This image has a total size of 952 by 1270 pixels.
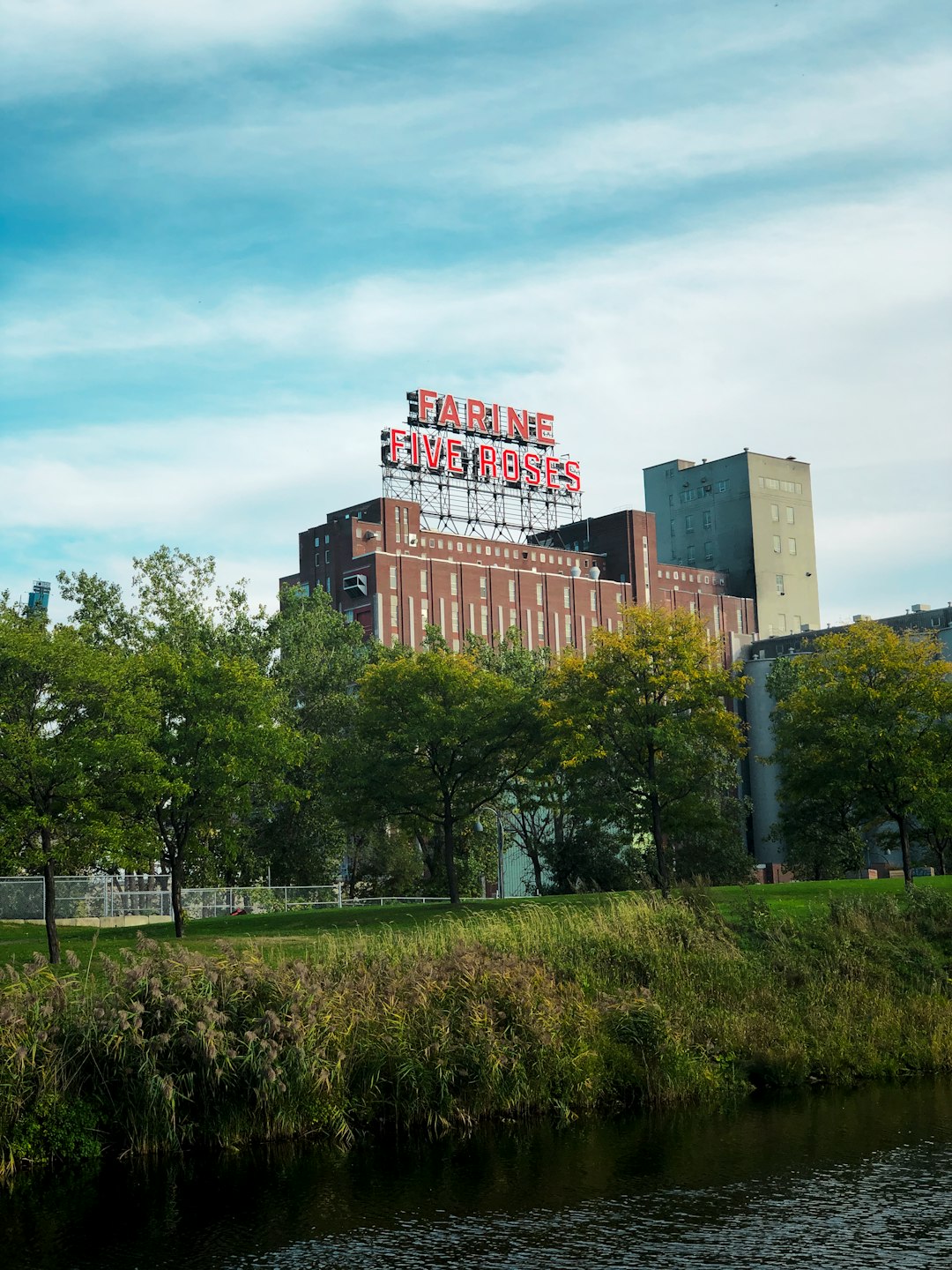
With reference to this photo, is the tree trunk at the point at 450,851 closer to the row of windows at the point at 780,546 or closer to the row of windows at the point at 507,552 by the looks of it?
the row of windows at the point at 507,552

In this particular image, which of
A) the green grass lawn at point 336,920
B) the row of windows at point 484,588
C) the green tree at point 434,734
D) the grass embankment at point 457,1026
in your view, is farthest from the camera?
the row of windows at point 484,588

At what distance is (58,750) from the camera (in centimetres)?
3092

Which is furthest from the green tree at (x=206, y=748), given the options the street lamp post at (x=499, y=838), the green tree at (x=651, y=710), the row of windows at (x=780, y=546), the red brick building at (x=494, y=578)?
the row of windows at (x=780, y=546)

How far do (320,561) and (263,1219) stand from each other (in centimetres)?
11918

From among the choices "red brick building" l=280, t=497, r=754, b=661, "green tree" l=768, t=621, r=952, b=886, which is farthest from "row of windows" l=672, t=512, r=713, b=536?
"green tree" l=768, t=621, r=952, b=886

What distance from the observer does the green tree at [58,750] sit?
30.5 m

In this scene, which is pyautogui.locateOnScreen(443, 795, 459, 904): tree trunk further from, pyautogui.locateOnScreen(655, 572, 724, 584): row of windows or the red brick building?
pyautogui.locateOnScreen(655, 572, 724, 584): row of windows

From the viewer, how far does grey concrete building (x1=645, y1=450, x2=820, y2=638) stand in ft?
495

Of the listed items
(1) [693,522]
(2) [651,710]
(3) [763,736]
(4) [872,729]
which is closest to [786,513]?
(1) [693,522]

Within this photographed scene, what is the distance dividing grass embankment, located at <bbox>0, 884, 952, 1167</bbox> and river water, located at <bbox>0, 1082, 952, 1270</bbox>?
767 millimetres

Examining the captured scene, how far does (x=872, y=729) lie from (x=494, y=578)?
91630mm

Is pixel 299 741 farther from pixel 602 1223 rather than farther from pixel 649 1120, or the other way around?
pixel 602 1223

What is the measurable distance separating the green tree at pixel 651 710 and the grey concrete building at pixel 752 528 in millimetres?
108028

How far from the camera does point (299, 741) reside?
147 feet
